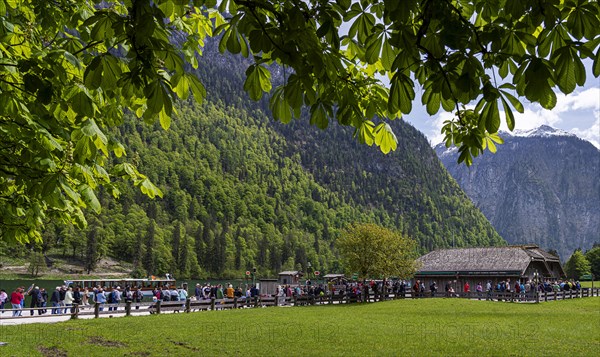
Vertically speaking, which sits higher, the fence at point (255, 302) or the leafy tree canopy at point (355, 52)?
the leafy tree canopy at point (355, 52)

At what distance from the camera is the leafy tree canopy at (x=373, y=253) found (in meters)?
42.0

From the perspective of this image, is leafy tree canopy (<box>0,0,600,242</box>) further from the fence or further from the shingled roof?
the shingled roof

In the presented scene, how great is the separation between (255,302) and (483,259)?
33.3m

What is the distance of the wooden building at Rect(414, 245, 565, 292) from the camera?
53.1 metres

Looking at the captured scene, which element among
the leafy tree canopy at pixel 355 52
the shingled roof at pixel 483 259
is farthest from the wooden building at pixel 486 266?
the leafy tree canopy at pixel 355 52

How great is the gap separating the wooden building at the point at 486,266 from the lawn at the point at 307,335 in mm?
27944

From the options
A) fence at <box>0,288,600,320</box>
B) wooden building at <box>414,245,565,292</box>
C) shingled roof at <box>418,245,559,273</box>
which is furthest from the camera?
shingled roof at <box>418,245,559,273</box>

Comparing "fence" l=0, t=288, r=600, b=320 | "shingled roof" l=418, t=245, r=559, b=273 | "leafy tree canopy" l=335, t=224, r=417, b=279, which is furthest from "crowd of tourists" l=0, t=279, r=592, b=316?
"shingled roof" l=418, t=245, r=559, b=273

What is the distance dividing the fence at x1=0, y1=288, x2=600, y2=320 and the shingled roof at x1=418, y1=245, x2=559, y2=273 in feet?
22.5

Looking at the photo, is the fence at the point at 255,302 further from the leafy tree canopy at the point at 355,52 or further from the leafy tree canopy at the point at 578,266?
the leafy tree canopy at the point at 578,266

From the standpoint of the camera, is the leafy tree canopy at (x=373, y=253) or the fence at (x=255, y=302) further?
the leafy tree canopy at (x=373, y=253)

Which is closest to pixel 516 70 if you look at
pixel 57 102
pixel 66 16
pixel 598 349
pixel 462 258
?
pixel 57 102

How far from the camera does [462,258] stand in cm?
5825

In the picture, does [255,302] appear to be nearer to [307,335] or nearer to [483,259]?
[307,335]
